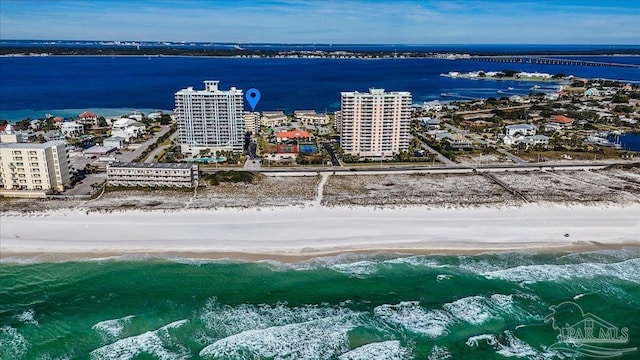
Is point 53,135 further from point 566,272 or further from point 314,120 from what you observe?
Result: point 566,272

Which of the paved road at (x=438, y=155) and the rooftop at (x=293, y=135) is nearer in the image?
the paved road at (x=438, y=155)

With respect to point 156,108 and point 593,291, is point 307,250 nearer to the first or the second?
point 593,291

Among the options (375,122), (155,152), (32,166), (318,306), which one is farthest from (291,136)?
(318,306)

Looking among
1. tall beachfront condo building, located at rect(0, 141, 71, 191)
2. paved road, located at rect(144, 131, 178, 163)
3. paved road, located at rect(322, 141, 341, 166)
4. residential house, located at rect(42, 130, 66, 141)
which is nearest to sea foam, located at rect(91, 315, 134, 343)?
tall beachfront condo building, located at rect(0, 141, 71, 191)

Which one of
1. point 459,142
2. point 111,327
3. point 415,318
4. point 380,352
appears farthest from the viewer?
point 459,142

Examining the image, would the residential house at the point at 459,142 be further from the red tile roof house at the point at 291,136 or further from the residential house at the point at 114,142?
the residential house at the point at 114,142

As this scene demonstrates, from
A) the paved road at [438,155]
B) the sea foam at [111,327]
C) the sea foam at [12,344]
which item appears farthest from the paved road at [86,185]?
the paved road at [438,155]
